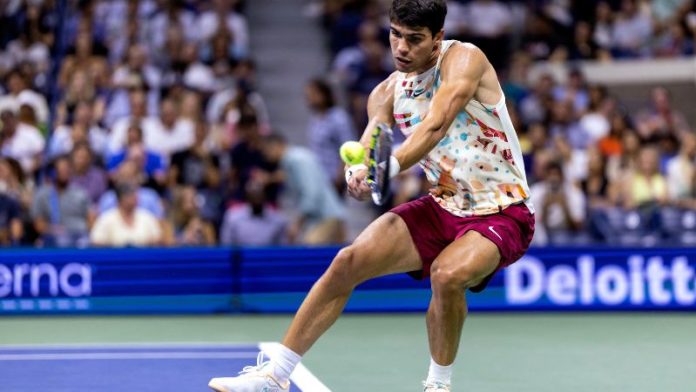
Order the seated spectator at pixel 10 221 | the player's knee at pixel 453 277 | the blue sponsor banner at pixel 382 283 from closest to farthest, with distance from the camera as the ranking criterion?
the player's knee at pixel 453 277
the blue sponsor banner at pixel 382 283
the seated spectator at pixel 10 221

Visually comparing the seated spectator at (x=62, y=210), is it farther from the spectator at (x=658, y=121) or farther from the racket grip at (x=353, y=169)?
the racket grip at (x=353, y=169)

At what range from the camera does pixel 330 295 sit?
5.83m

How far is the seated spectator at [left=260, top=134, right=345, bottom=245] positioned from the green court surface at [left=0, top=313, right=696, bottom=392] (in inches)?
59.2

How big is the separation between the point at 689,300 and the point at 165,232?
459cm

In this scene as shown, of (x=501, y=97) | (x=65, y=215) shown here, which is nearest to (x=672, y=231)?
(x=65, y=215)

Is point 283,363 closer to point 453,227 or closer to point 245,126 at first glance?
point 453,227

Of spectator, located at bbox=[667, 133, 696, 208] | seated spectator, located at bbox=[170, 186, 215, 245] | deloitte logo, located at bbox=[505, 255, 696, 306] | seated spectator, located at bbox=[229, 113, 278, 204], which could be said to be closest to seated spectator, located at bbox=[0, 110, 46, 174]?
seated spectator, located at bbox=[170, 186, 215, 245]

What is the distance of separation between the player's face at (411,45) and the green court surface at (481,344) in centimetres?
194

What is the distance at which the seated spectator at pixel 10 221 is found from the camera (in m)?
11.5

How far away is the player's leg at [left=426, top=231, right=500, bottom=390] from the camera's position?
5.58 m

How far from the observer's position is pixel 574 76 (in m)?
14.7

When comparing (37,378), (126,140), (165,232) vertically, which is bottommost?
(37,378)

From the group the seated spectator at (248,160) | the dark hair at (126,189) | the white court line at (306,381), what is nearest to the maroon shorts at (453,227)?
the white court line at (306,381)

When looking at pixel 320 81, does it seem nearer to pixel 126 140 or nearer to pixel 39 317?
pixel 126 140
